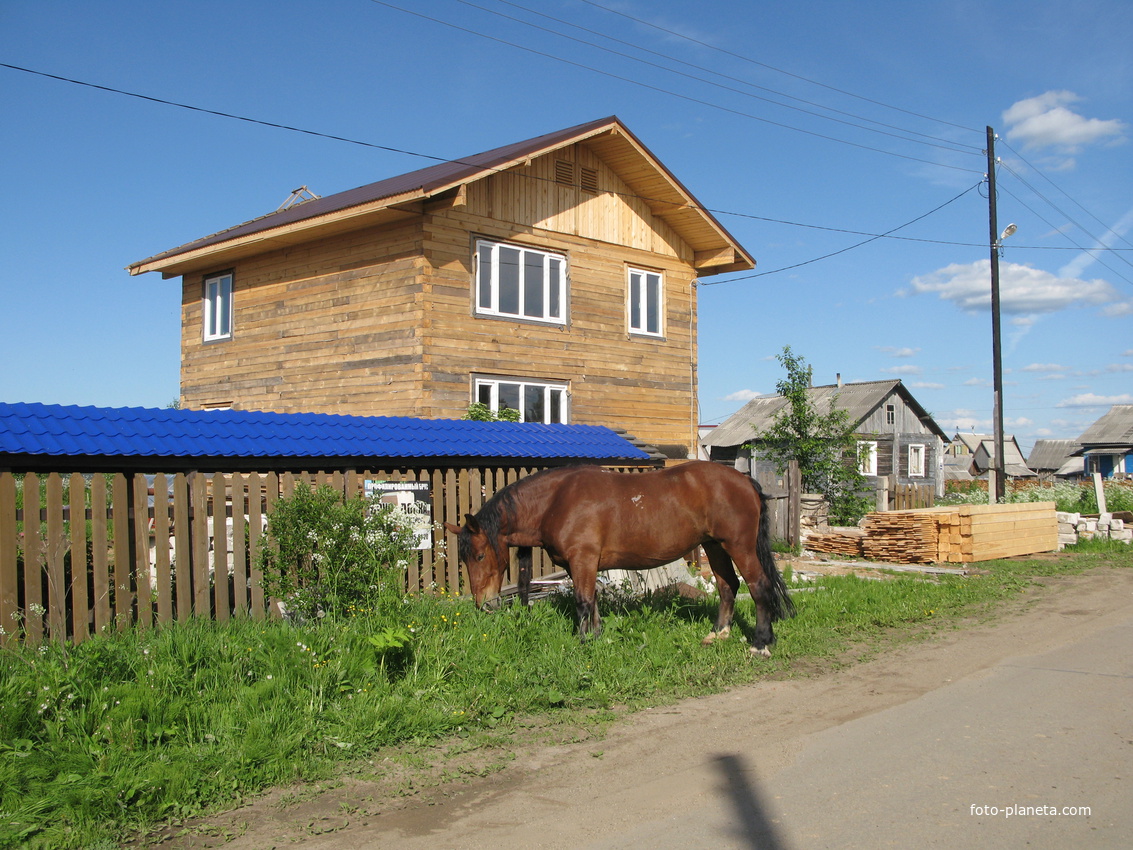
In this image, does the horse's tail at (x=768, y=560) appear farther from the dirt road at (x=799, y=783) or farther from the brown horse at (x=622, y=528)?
the dirt road at (x=799, y=783)

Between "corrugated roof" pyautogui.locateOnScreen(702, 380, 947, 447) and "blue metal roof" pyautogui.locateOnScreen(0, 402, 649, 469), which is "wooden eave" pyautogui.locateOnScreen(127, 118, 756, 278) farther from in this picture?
"corrugated roof" pyautogui.locateOnScreen(702, 380, 947, 447)

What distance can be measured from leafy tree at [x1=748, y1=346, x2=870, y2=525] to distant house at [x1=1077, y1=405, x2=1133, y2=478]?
39989mm

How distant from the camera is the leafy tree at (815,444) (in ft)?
71.7

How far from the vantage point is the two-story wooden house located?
685 inches

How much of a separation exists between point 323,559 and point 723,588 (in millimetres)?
3889

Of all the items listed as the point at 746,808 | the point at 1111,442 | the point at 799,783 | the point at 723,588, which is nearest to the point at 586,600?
the point at 723,588

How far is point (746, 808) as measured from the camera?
14.8 feet

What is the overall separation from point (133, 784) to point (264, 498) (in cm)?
442

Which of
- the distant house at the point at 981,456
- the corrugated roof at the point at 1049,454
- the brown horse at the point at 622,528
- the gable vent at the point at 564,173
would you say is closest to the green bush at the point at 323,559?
the brown horse at the point at 622,528

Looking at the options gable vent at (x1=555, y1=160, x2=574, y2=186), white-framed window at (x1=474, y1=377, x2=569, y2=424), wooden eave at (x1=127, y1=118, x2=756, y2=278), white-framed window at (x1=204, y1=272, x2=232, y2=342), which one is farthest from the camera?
white-framed window at (x1=204, y1=272, x2=232, y2=342)

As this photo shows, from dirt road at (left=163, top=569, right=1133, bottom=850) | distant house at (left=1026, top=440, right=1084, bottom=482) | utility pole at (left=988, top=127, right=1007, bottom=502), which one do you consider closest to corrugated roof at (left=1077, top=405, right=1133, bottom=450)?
distant house at (left=1026, top=440, right=1084, bottom=482)

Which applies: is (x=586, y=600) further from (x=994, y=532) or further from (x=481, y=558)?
(x=994, y=532)

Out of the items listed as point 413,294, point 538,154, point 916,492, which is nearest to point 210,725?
point 413,294

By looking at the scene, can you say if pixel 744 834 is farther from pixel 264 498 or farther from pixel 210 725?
pixel 264 498
